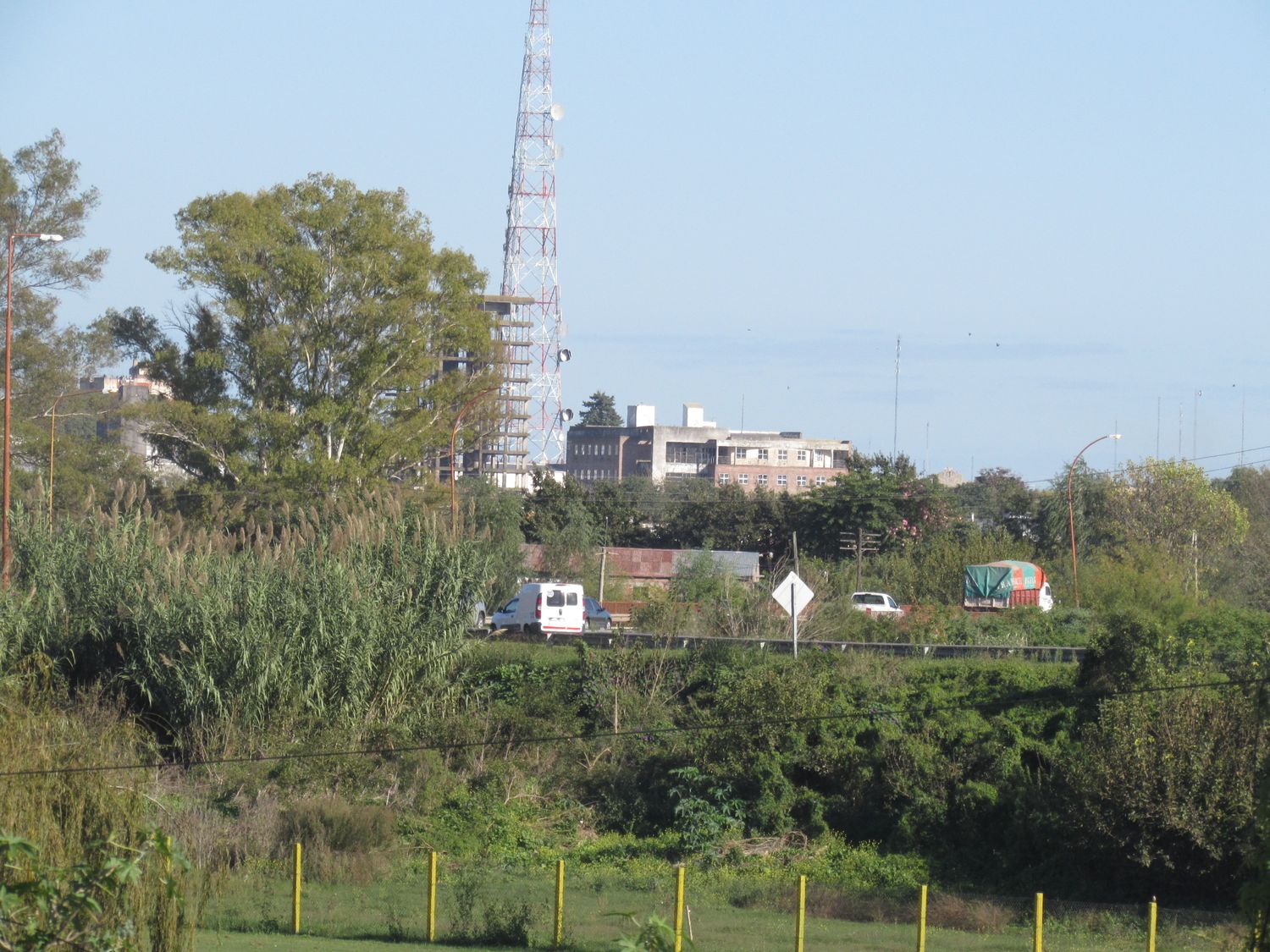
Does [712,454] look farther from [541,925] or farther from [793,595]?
[541,925]

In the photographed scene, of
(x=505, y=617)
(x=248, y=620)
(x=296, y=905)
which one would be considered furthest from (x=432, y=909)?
(x=505, y=617)

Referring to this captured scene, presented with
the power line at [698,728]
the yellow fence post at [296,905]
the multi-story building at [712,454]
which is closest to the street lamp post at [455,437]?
the power line at [698,728]

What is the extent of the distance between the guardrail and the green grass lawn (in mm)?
11507

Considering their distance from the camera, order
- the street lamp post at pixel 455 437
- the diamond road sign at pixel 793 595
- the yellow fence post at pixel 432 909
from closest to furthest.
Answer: the yellow fence post at pixel 432 909, the diamond road sign at pixel 793 595, the street lamp post at pixel 455 437

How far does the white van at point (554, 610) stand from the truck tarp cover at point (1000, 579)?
19402 mm

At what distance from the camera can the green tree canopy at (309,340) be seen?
4481cm

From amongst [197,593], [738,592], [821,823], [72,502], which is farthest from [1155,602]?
[72,502]

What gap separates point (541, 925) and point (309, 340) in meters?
30.9

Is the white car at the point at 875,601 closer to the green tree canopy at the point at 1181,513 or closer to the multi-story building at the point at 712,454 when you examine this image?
the green tree canopy at the point at 1181,513

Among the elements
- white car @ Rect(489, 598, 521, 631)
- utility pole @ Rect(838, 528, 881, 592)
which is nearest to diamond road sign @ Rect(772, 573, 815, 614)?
white car @ Rect(489, 598, 521, 631)

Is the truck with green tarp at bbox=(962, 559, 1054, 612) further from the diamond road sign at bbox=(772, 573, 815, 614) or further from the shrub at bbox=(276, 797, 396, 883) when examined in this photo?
the shrub at bbox=(276, 797, 396, 883)

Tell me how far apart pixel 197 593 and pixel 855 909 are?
14467 mm

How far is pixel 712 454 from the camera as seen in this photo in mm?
162625

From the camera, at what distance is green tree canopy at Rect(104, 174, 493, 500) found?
44.8 m
